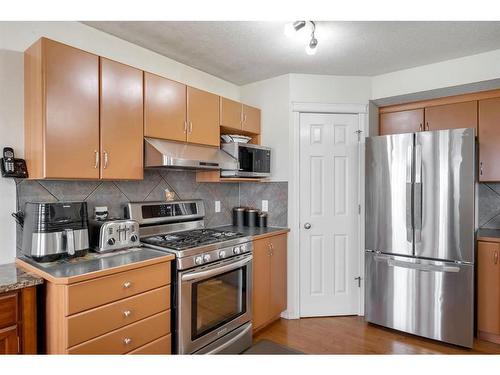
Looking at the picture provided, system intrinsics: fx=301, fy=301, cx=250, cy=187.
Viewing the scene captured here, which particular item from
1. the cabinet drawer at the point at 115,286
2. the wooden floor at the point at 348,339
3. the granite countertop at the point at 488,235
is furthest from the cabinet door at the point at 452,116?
the cabinet drawer at the point at 115,286

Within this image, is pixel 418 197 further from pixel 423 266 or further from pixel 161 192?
pixel 161 192

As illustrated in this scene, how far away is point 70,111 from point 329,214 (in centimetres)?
242

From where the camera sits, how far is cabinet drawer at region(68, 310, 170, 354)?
5.13 ft

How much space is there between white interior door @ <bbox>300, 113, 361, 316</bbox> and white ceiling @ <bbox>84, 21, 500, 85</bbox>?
0.59 metres

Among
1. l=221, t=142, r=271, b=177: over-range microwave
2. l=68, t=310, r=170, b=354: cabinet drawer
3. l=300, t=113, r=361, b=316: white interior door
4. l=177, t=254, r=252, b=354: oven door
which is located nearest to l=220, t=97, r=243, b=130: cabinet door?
l=221, t=142, r=271, b=177: over-range microwave

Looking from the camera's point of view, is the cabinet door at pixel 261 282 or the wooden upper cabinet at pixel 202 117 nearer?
the wooden upper cabinet at pixel 202 117

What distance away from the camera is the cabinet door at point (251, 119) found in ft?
10.1

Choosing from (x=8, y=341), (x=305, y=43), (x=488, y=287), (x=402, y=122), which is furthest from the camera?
(x=402, y=122)

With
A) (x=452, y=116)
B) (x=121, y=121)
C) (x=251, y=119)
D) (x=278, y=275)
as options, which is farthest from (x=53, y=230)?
(x=452, y=116)

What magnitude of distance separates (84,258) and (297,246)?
196 cm

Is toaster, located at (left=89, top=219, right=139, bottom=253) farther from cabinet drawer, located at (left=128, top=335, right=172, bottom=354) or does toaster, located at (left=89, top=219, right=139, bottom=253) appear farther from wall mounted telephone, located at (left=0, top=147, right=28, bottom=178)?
cabinet drawer, located at (left=128, top=335, right=172, bottom=354)

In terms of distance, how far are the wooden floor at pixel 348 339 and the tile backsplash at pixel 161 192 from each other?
1.01 metres

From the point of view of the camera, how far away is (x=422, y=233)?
258 cm

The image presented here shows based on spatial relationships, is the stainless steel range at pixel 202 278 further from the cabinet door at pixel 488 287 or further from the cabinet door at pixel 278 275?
the cabinet door at pixel 488 287
